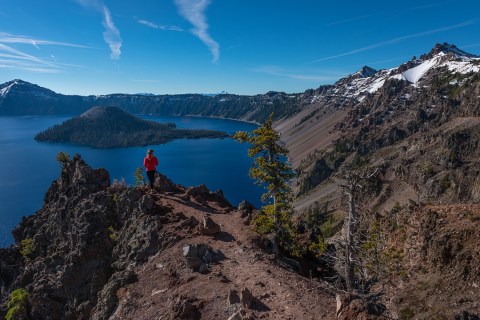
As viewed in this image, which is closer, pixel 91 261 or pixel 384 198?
pixel 91 261

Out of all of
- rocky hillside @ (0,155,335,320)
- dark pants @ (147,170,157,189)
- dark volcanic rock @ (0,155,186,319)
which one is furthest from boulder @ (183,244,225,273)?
dark pants @ (147,170,157,189)

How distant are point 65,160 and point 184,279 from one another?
114ft

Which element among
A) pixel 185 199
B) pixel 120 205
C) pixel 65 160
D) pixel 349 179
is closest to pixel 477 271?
pixel 349 179

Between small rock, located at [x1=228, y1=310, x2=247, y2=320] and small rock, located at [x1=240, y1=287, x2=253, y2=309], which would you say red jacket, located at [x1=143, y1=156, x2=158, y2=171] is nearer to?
small rock, located at [x1=240, y1=287, x2=253, y2=309]

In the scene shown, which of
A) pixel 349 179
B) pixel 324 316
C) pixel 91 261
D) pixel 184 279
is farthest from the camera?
pixel 91 261

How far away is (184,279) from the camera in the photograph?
75.8 feet

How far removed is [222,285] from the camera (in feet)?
70.9

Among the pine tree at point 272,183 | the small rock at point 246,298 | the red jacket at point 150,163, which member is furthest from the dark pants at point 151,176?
the small rock at point 246,298

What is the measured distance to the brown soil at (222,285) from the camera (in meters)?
19.0

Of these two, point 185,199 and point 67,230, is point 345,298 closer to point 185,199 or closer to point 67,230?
point 185,199

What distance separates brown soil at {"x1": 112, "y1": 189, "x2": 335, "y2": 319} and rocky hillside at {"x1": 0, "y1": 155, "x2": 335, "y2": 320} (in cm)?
7

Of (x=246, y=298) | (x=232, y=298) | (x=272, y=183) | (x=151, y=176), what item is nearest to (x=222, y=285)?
(x=232, y=298)

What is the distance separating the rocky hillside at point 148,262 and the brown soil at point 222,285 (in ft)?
0.23

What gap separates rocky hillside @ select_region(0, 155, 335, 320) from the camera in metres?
20.0
